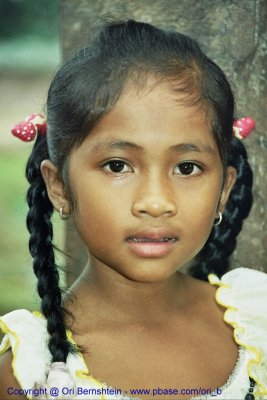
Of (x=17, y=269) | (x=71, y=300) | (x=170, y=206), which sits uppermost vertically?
(x=170, y=206)

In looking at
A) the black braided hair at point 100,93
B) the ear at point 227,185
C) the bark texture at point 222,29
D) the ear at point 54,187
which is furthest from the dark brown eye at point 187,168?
the bark texture at point 222,29

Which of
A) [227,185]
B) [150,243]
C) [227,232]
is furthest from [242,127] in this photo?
[150,243]

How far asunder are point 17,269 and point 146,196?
1431mm

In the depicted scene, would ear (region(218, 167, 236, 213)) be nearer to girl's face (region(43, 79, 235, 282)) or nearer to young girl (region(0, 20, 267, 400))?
young girl (region(0, 20, 267, 400))

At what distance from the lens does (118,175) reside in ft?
6.59

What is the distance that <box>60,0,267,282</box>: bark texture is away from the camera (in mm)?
2703

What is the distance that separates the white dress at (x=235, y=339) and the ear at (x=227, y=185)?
11.2 inches

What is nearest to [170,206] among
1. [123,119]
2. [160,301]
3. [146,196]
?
[146,196]

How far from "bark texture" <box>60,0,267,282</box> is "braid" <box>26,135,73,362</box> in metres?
0.56

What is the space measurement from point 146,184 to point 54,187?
0.39 meters

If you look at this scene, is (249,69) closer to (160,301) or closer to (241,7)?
(241,7)

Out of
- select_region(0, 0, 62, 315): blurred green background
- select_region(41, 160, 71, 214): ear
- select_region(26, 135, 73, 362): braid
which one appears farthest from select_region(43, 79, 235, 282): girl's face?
select_region(0, 0, 62, 315): blurred green background

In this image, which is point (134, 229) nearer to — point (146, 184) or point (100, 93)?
point (146, 184)

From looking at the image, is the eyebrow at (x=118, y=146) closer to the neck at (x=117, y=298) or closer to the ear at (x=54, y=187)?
the ear at (x=54, y=187)
